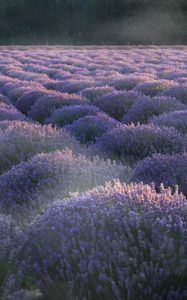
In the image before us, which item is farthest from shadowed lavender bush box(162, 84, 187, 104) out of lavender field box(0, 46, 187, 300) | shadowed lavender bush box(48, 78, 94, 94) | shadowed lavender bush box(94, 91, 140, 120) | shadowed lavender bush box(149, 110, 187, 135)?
lavender field box(0, 46, 187, 300)

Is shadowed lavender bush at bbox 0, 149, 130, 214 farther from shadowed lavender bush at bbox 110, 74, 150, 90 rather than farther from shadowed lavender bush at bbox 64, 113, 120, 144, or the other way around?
shadowed lavender bush at bbox 110, 74, 150, 90

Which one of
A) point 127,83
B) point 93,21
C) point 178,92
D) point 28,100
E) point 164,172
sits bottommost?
point 93,21

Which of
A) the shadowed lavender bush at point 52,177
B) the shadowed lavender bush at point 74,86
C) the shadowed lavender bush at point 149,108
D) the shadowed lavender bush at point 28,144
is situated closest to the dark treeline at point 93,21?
the shadowed lavender bush at point 74,86

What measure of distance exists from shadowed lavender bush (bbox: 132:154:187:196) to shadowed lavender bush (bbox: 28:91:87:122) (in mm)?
4936

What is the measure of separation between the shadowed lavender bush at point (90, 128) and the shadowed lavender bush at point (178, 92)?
2.38m

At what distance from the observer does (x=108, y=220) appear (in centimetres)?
300

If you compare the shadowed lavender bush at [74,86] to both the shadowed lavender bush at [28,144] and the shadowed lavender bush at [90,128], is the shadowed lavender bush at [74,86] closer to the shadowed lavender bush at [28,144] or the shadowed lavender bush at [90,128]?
the shadowed lavender bush at [90,128]

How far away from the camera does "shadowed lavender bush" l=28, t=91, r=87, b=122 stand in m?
9.23

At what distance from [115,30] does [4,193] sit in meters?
48.4

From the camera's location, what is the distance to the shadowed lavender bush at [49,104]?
9234mm

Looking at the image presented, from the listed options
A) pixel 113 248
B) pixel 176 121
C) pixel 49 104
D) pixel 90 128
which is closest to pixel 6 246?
pixel 113 248

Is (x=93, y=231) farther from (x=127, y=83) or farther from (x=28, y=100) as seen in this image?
(x=127, y=83)

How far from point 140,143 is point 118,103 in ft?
11.2

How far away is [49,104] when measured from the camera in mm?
9312
